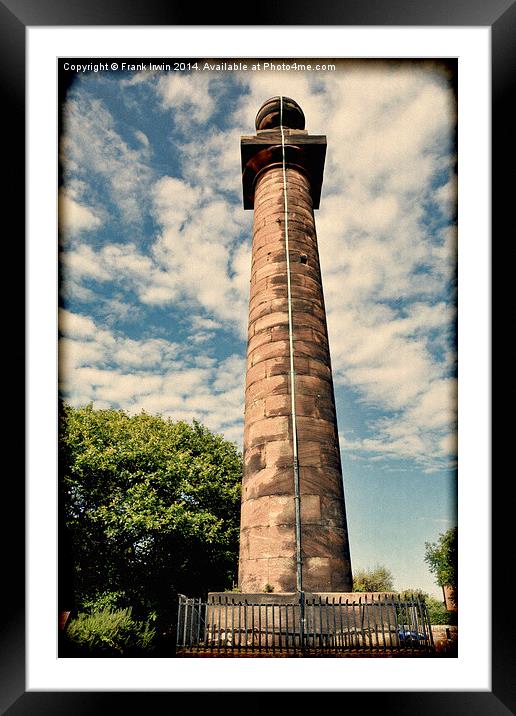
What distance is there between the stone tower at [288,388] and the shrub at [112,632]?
3495 mm

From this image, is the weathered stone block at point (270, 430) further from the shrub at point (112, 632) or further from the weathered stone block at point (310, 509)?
the shrub at point (112, 632)

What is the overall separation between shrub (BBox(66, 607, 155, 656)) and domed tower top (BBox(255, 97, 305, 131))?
10.7 m

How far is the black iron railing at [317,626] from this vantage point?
23.0ft

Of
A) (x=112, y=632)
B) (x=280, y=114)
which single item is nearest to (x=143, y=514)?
(x=112, y=632)

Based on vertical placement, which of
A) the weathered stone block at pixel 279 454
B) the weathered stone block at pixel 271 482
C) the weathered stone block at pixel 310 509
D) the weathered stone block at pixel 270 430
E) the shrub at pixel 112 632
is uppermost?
the weathered stone block at pixel 270 430

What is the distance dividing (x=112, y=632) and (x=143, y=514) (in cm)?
485

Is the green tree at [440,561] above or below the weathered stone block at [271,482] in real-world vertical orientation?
below
